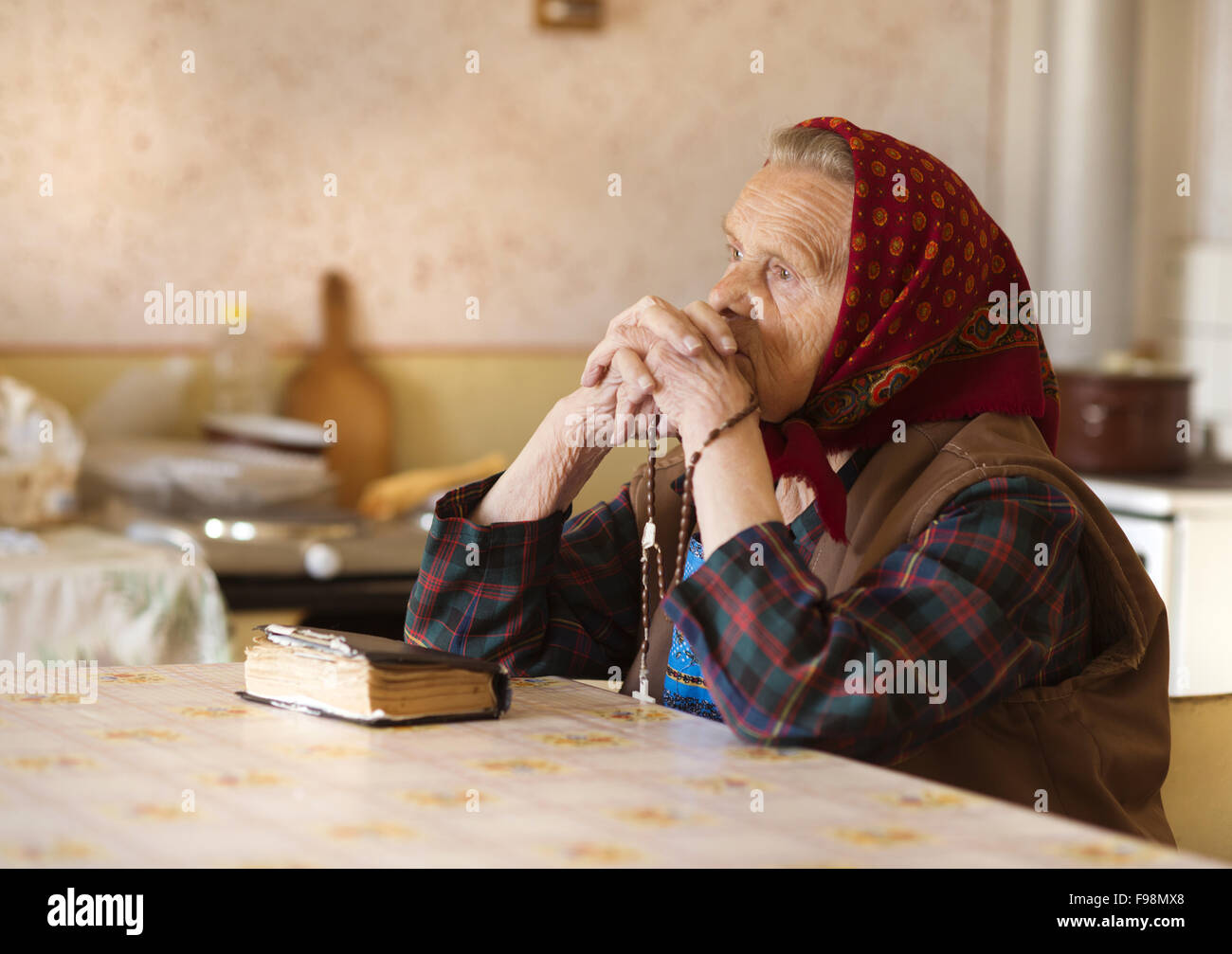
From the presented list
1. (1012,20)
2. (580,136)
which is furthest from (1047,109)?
(580,136)

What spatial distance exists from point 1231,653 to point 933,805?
2365 mm

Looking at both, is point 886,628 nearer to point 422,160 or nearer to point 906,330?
point 906,330

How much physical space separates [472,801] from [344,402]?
2906mm

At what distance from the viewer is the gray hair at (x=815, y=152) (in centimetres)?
143

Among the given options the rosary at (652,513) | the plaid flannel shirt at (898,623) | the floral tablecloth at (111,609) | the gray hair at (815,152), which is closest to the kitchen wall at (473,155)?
the floral tablecloth at (111,609)

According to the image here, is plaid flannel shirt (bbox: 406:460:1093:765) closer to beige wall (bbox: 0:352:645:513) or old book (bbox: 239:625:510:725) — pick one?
old book (bbox: 239:625:510:725)

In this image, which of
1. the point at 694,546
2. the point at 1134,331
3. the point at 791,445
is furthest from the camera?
the point at 1134,331

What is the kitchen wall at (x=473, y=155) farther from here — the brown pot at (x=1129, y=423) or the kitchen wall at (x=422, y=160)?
the brown pot at (x=1129, y=423)

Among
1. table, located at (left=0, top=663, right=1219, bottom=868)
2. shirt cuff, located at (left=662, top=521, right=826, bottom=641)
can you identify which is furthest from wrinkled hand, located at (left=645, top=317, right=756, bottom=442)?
table, located at (left=0, top=663, right=1219, bottom=868)

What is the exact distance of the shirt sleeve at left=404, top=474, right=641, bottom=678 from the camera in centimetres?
149

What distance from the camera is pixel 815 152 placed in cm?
144

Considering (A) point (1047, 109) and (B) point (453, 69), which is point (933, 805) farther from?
(A) point (1047, 109)

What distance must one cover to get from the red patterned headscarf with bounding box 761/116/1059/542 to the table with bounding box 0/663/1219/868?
0.34 m

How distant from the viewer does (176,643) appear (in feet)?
8.48
